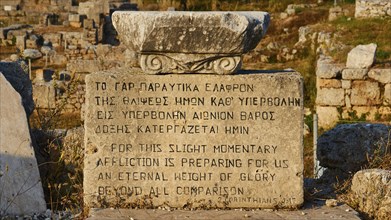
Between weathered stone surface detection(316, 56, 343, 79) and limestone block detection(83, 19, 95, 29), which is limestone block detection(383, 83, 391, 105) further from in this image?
limestone block detection(83, 19, 95, 29)

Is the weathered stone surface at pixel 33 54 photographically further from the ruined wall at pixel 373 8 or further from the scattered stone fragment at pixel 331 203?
the scattered stone fragment at pixel 331 203

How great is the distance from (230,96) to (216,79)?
0.52ft

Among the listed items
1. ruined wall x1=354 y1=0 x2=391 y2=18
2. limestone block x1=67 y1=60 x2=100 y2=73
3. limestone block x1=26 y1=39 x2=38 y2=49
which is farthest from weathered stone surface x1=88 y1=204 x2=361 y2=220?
limestone block x1=26 y1=39 x2=38 y2=49

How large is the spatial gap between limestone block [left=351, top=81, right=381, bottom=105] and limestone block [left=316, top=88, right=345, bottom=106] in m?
0.19

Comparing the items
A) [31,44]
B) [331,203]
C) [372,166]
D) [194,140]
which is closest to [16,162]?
[194,140]

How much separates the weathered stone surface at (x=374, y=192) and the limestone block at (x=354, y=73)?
298 inches

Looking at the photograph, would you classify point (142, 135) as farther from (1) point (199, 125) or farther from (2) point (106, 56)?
(2) point (106, 56)

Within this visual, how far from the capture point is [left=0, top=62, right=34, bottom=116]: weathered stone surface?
721 centimetres

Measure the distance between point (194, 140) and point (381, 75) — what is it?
8.23 m

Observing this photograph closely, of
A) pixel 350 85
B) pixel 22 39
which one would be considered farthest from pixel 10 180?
pixel 22 39

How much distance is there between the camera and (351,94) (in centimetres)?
1388

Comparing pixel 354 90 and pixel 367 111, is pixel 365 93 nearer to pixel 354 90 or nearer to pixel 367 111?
pixel 354 90

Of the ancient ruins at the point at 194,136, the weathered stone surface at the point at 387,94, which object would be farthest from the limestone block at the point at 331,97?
the ancient ruins at the point at 194,136

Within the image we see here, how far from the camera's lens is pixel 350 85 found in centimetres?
1385
